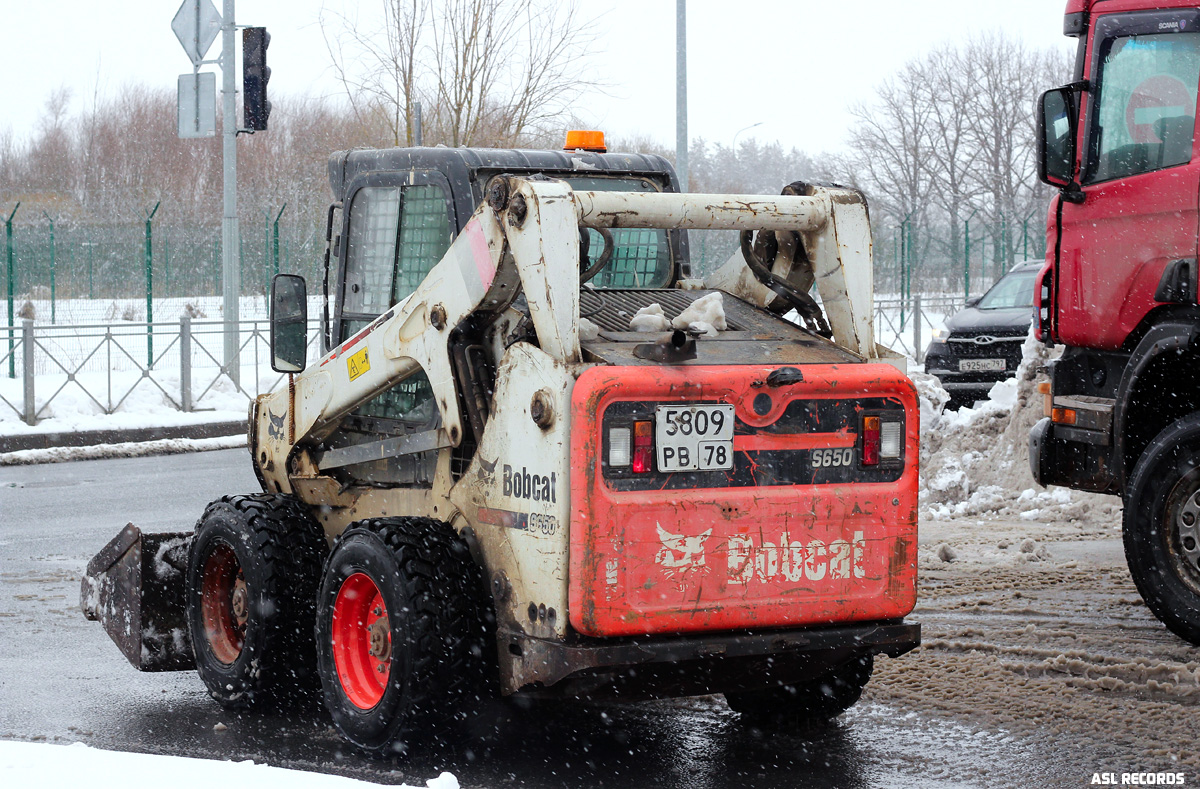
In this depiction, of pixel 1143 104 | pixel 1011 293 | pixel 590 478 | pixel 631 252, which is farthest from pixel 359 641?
pixel 1011 293

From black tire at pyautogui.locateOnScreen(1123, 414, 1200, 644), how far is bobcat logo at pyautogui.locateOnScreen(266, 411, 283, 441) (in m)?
3.91

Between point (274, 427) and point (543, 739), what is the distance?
6.17ft

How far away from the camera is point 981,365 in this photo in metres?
15.6

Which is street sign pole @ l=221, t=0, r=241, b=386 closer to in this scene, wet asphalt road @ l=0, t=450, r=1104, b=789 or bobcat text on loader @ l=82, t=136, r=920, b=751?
wet asphalt road @ l=0, t=450, r=1104, b=789

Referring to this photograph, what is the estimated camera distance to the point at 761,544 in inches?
Answer: 181

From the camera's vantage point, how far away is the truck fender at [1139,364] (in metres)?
6.42

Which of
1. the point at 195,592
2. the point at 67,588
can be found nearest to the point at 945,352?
the point at 67,588

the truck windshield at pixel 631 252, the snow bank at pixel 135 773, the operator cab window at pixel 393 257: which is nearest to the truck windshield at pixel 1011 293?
the truck windshield at pixel 631 252

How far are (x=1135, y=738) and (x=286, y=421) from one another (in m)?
3.56

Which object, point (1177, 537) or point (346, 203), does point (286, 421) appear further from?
point (1177, 537)

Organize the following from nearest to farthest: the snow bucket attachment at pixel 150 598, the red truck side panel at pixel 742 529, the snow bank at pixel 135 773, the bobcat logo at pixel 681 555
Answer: the snow bank at pixel 135 773 < the red truck side panel at pixel 742 529 < the bobcat logo at pixel 681 555 < the snow bucket attachment at pixel 150 598

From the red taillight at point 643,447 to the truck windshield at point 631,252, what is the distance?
4.40 feet

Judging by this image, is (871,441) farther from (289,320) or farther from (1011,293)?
(1011,293)

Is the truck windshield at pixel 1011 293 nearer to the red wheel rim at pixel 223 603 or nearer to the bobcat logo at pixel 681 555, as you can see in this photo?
the red wheel rim at pixel 223 603
